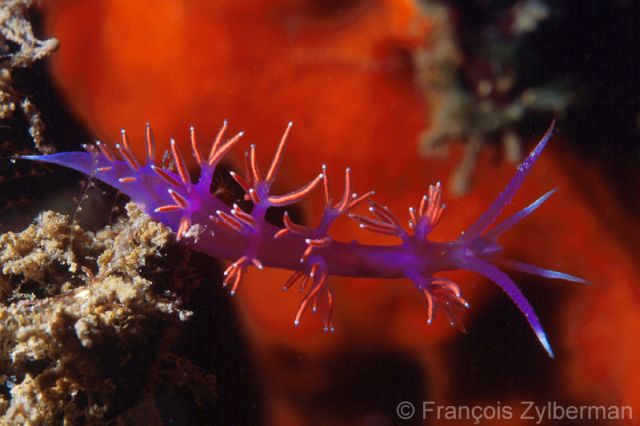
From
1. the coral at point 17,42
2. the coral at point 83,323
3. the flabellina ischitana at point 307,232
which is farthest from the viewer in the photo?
the coral at point 17,42

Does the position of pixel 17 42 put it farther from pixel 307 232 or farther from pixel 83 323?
pixel 307 232

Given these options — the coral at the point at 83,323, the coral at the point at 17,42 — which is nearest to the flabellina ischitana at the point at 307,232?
the coral at the point at 83,323

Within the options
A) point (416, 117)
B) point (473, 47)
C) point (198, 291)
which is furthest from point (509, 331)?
point (198, 291)

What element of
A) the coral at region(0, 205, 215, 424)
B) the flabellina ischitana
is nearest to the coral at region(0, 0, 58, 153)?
the flabellina ischitana

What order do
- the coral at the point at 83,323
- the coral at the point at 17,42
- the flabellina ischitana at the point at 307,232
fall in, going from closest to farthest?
1. the coral at the point at 83,323
2. the flabellina ischitana at the point at 307,232
3. the coral at the point at 17,42

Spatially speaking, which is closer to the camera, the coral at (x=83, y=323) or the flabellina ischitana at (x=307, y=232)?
the coral at (x=83, y=323)

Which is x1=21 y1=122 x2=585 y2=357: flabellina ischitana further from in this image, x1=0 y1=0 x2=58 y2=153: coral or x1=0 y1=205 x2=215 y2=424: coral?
x1=0 y1=0 x2=58 y2=153: coral

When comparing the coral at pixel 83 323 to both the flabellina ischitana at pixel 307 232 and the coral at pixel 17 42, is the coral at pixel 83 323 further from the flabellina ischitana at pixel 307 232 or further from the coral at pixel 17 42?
the coral at pixel 17 42
